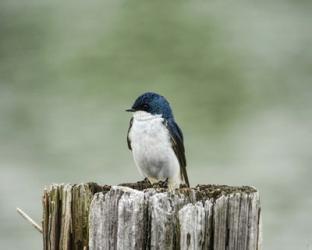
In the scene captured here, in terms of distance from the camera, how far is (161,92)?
1059 cm

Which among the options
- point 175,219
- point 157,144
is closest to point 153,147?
point 157,144

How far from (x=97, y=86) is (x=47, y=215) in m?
7.80

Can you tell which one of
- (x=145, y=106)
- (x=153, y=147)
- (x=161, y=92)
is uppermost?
(x=161, y=92)

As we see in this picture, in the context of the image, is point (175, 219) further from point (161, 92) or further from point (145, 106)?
point (161, 92)

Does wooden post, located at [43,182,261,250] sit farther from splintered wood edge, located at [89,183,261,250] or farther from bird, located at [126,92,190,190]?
bird, located at [126,92,190,190]

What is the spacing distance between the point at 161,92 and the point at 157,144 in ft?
15.4

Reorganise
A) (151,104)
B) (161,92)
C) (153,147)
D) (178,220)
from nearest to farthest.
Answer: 1. (178,220)
2. (151,104)
3. (153,147)
4. (161,92)

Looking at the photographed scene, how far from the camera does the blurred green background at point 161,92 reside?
8656 mm

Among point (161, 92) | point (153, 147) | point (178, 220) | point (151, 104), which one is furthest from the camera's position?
point (161, 92)

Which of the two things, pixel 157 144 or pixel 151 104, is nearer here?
pixel 151 104

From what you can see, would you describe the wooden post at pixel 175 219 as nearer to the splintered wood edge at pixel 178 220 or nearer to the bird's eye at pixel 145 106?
the splintered wood edge at pixel 178 220

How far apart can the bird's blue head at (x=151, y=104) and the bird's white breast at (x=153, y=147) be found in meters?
0.04

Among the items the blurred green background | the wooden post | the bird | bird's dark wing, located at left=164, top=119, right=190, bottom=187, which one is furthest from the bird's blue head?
the wooden post

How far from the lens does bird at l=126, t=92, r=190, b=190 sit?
5.81m
